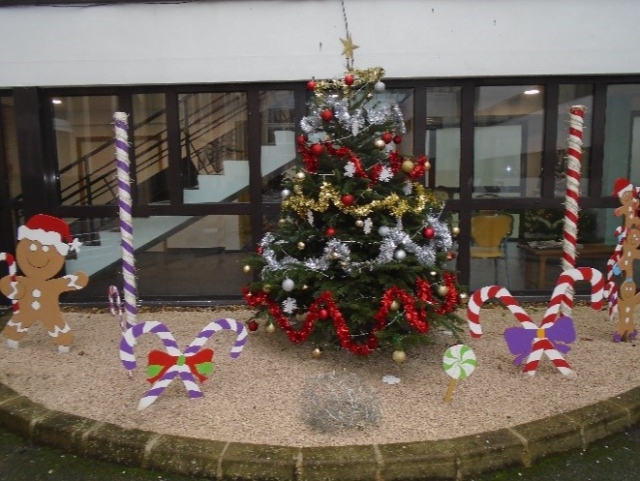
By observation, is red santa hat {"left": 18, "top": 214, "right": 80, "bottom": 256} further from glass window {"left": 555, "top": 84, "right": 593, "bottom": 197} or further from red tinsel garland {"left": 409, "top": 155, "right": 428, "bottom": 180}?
glass window {"left": 555, "top": 84, "right": 593, "bottom": 197}

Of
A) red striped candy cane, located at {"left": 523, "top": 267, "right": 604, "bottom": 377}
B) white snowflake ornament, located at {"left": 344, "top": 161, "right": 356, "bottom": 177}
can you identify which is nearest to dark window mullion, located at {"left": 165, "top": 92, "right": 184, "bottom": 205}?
white snowflake ornament, located at {"left": 344, "top": 161, "right": 356, "bottom": 177}

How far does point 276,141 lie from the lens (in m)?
5.92

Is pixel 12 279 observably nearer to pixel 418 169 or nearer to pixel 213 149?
pixel 213 149

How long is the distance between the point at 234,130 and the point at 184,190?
37.4 inches

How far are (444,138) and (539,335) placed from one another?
115 inches

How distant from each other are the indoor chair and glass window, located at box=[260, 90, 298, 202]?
2.36 metres

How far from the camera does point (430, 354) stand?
4281 mm

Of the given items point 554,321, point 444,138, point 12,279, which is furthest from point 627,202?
point 12,279

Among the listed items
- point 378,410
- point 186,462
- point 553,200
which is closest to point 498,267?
point 553,200

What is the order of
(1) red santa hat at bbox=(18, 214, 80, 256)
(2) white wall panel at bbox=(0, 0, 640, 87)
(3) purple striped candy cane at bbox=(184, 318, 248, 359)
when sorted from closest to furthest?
1. (3) purple striped candy cane at bbox=(184, 318, 248, 359)
2. (1) red santa hat at bbox=(18, 214, 80, 256)
3. (2) white wall panel at bbox=(0, 0, 640, 87)

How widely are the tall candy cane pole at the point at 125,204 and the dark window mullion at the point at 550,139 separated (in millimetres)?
4641

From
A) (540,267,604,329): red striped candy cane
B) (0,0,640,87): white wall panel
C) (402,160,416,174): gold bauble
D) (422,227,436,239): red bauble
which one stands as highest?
(0,0,640,87): white wall panel

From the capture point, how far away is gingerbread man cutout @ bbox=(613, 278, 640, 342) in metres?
4.31

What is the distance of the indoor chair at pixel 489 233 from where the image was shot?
19.6 ft
